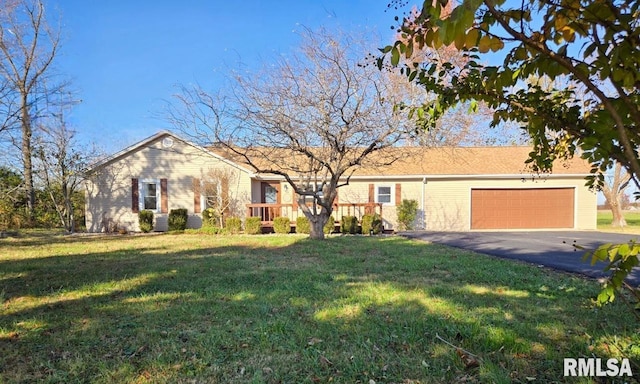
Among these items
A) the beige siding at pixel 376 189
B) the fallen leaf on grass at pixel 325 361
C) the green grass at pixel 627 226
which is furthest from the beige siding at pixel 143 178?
the green grass at pixel 627 226

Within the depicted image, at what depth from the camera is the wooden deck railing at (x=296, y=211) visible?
1535 cm

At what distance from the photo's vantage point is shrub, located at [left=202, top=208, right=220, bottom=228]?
49.8ft

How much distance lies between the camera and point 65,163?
15.4 meters

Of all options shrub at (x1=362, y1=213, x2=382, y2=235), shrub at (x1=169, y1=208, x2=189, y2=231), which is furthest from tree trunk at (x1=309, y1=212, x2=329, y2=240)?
shrub at (x1=169, y1=208, x2=189, y2=231)

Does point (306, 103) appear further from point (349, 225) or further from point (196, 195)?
point (196, 195)

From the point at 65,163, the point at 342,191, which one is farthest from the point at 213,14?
the point at 65,163

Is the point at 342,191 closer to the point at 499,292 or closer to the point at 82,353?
the point at 499,292

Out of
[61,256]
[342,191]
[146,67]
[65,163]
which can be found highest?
[146,67]

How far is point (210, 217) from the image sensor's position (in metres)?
15.2

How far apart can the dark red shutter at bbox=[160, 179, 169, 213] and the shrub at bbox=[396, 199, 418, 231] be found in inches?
414

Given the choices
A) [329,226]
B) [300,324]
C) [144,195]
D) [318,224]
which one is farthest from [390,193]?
[300,324]

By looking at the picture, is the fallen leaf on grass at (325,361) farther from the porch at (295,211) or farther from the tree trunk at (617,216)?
the tree trunk at (617,216)

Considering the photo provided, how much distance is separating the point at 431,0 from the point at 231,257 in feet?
25.0

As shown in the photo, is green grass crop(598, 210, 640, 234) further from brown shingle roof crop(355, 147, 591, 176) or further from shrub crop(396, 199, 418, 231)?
shrub crop(396, 199, 418, 231)
